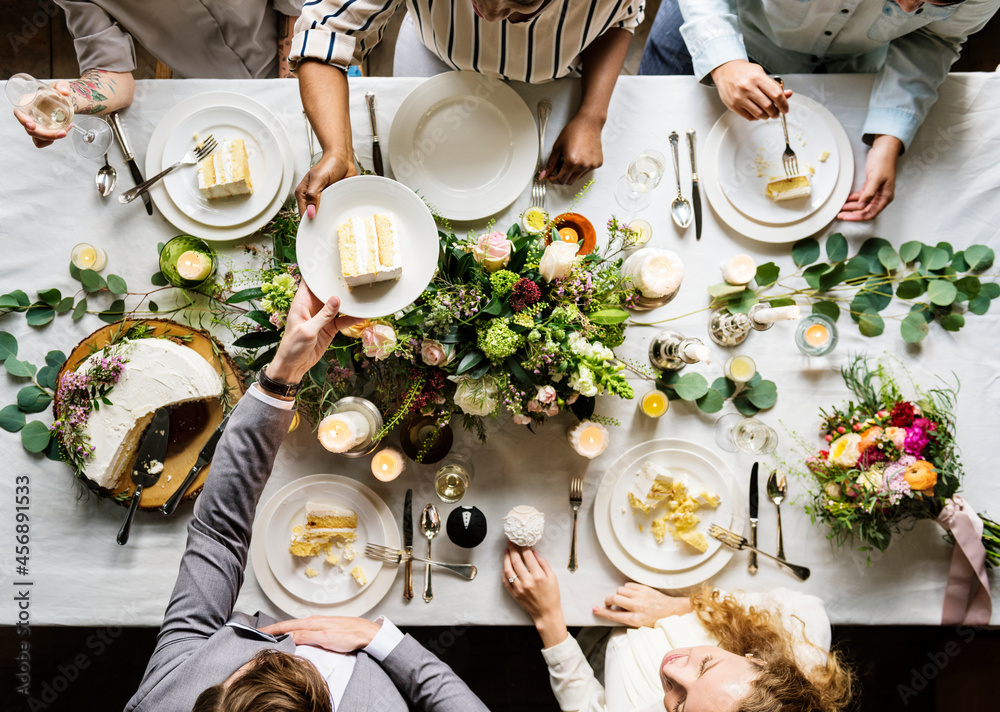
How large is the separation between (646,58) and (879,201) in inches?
38.9

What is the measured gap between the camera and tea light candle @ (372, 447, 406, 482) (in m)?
1.53

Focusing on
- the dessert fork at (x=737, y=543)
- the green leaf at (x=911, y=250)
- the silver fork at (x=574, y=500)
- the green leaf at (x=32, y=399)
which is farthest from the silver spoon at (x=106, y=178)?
the green leaf at (x=911, y=250)

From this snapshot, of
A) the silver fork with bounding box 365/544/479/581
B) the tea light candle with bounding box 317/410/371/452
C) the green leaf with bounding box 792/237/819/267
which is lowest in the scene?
the silver fork with bounding box 365/544/479/581

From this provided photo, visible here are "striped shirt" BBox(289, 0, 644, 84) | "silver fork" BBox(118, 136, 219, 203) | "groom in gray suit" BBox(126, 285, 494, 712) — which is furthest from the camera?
"silver fork" BBox(118, 136, 219, 203)

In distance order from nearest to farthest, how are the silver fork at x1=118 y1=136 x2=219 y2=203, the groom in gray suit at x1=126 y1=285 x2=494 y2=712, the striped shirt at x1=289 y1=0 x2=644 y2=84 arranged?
the groom in gray suit at x1=126 y1=285 x2=494 y2=712 < the striped shirt at x1=289 y1=0 x2=644 y2=84 < the silver fork at x1=118 y1=136 x2=219 y2=203

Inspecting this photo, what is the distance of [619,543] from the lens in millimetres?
1596

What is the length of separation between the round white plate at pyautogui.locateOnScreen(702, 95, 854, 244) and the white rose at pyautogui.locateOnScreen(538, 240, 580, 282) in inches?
25.6

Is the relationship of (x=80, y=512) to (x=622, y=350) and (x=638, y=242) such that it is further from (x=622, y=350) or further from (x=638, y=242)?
(x=638, y=242)

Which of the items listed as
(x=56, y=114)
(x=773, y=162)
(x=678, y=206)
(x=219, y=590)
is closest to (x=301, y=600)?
(x=219, y=590)

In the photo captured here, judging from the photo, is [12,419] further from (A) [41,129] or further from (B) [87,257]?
(A) [41,129]

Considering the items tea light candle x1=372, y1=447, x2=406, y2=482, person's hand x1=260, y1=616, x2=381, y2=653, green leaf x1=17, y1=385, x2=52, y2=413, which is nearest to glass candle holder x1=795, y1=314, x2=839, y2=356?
tea light candle x1=372, y1=447, x2=406, y2=482

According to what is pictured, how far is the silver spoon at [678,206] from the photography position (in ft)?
5.37

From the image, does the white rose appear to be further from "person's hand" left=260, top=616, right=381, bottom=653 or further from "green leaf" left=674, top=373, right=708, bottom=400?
"person's hand" left=260, top=616, right=381, bottom=653

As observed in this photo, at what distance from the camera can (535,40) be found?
144 cm
